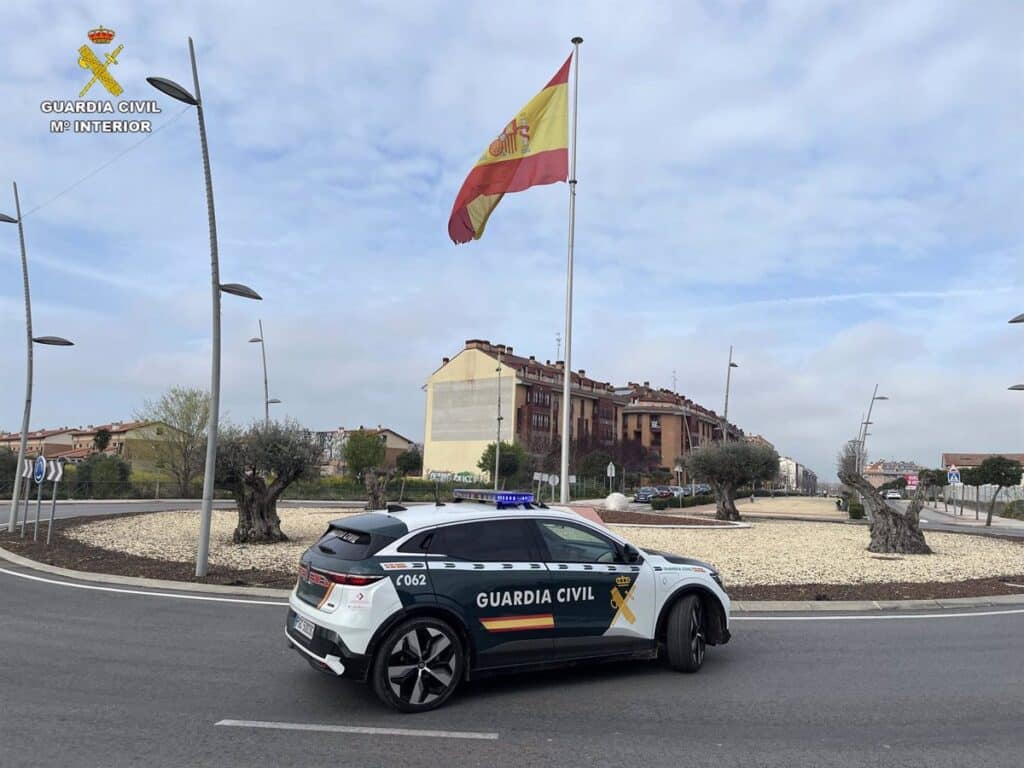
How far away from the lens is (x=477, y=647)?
6324mm

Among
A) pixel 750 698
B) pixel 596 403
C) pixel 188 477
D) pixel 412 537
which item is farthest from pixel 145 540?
pixel 596 403

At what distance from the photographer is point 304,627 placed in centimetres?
643

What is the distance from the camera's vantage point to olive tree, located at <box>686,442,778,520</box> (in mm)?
32312

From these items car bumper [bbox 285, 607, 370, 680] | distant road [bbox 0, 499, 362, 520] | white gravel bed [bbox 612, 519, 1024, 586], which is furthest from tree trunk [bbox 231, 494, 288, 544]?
car bumper [bbox 285, 607, 370, 680]

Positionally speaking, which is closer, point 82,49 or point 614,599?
point 614,599

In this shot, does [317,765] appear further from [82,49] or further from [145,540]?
[82,49]

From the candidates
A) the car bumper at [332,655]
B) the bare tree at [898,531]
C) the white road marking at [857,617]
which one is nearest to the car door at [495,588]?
the car bumper at [332,655]

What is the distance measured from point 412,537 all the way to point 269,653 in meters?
2.64

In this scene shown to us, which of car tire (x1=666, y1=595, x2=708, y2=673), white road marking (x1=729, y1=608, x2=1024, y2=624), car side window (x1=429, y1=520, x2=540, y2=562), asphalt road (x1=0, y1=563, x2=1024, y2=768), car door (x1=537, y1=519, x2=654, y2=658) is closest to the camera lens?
asphalt road (x1=0, y1=563, x2=1024, y2=768)

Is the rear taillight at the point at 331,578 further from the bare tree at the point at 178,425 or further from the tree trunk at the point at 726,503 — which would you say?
the bare tree at the point at 178,425

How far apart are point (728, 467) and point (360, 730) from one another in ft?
93.4

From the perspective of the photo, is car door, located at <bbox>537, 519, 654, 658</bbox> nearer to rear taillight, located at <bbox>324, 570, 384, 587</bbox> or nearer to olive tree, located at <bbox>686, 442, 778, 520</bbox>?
rear taillight, located at <bbox>324, 570, 384, 587</bbox>

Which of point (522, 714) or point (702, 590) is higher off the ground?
point (702, 590)

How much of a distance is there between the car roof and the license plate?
31.4 inches
